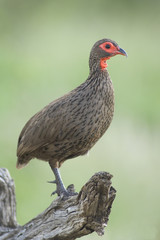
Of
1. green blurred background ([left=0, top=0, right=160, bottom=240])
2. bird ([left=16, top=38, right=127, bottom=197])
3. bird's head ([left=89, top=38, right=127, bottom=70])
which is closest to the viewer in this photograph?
bird ([left=16, top=38, right=127, bottom=197])

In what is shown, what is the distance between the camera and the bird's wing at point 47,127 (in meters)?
6.27

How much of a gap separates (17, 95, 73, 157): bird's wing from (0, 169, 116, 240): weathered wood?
0.45 m

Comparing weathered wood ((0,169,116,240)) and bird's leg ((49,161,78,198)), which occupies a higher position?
bird's leg ((49,161,78,198))

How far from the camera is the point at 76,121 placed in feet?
20.3

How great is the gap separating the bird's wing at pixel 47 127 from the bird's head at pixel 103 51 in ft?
1.37

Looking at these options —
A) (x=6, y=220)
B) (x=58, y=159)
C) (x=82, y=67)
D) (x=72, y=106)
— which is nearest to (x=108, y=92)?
(x=72, y=106)

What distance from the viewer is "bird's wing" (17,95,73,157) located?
6.27 meters

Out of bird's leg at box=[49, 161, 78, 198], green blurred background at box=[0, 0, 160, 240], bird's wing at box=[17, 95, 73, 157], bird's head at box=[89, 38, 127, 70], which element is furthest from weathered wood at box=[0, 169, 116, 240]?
bird's head at box=[89, 38, 127, 70]

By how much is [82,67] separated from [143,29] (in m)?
1.93

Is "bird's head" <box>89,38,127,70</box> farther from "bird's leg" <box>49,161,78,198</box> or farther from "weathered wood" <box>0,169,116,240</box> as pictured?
"weathered wood" <box>0,169,116,240</box>

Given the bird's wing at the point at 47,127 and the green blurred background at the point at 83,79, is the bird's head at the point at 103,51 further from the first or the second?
the green blurred background at the point at 83,79

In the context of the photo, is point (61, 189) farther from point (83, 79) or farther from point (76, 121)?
point (83, 79)

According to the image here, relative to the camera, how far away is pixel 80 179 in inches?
364

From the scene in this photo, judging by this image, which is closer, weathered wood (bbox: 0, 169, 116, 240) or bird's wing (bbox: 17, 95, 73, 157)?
weathered wood (bbox: 0, 169, 116, 240)
